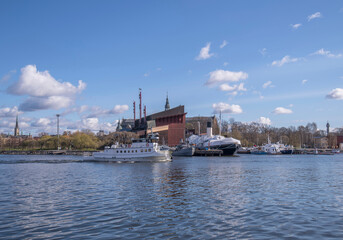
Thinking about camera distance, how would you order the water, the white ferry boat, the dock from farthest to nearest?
the dock → the white ferry boat → the water

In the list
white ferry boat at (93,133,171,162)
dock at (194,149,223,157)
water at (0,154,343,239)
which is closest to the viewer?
water at (0,154,343,239)

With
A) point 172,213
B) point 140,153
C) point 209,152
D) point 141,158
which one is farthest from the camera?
point 209,152

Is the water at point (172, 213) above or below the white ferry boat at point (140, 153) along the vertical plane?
below

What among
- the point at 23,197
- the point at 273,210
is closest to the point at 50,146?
the point at 23,197

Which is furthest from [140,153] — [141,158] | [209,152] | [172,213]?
[172,213]

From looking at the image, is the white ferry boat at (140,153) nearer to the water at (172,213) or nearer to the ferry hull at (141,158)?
the ferry hull at (141,158)

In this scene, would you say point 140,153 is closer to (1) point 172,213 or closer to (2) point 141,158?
(2) point 141,158

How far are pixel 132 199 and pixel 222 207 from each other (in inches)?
271

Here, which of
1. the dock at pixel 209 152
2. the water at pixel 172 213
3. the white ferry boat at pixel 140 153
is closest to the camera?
the water at pixel 172 213

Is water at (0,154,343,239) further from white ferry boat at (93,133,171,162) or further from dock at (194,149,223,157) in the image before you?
dock at (194,149,223,157)

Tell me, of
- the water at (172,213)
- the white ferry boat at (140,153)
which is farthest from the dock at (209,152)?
the water at (172,213)

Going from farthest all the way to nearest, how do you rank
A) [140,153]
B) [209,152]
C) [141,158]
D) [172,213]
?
[209,152]
[140,153]
[141,158]
[172,213]

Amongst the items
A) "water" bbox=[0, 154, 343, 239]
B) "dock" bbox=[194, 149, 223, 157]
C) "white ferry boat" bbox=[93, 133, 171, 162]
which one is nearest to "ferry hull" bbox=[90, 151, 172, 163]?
"white ferry boat" bbox=[93, 133, 171, 162]

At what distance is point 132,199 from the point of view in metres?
23.5
